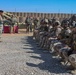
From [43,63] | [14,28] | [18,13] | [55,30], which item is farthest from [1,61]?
[18,13]

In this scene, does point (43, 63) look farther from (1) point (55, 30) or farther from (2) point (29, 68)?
(1) point (55, 30)

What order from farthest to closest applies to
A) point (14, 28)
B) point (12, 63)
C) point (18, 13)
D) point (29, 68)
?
point (18, 13), point (14, 28), point (12, 63), point (29, 68)

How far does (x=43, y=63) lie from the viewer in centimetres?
1093

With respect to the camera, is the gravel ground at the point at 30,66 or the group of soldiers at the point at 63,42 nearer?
the gravel ground at the point at 30,66

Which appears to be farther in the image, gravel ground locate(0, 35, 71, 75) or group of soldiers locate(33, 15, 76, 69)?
group of soldiers locate(33, 15, 76, 69)

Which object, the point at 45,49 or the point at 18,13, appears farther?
the point at 18,13

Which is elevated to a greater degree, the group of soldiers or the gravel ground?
the group of soldiers

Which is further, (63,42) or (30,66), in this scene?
(63,42)

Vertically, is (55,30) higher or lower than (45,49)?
higher

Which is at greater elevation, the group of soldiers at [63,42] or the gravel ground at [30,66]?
the group of soldiers at [63,42]

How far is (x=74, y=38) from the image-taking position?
10.1m

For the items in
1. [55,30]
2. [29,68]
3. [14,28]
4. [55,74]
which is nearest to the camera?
[55,74]

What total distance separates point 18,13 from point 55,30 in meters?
28.8

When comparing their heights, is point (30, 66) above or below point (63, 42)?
below
